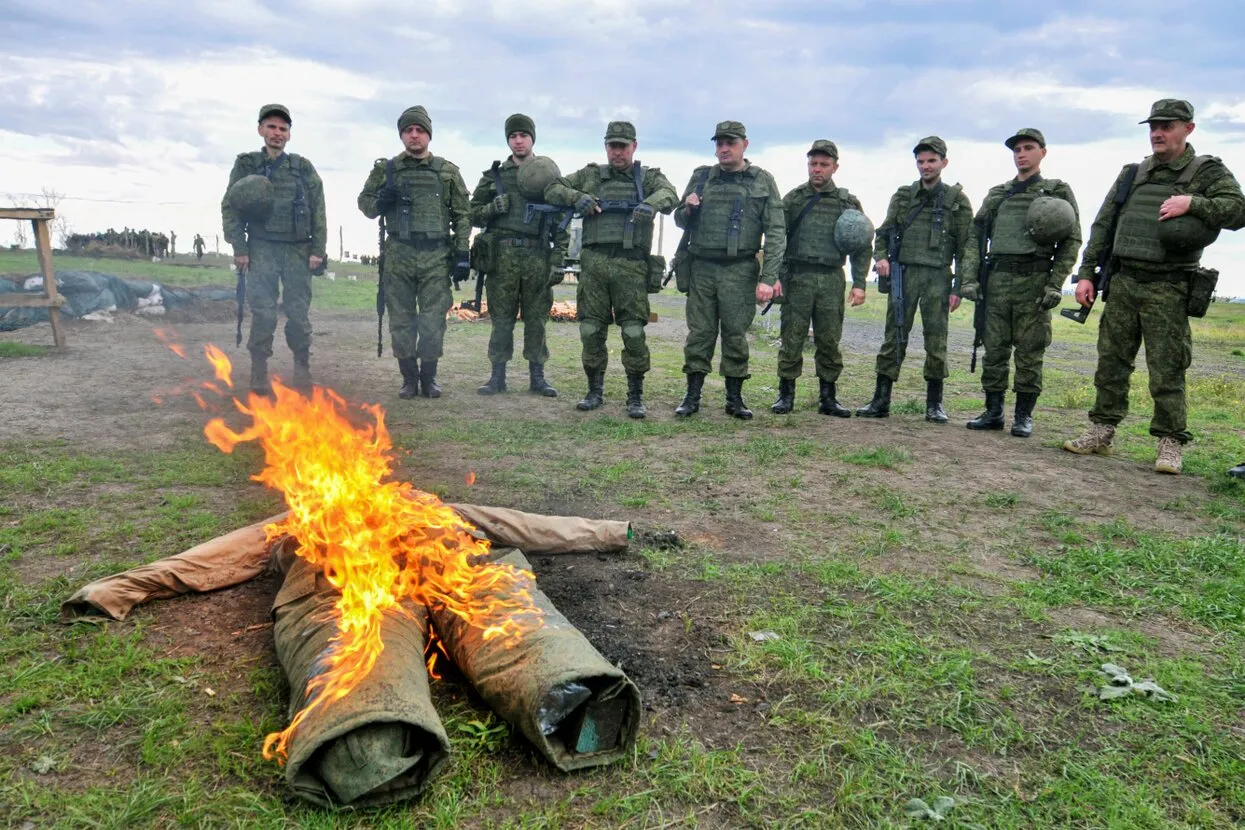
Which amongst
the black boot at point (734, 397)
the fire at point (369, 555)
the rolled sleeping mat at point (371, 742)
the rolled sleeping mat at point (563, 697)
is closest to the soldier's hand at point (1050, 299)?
the black boot at point (734, 397)

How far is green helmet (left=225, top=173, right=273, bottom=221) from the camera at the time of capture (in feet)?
27.3

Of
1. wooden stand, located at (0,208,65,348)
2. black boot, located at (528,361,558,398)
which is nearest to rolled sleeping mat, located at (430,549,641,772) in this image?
black boot, located at (528,361,558,398)

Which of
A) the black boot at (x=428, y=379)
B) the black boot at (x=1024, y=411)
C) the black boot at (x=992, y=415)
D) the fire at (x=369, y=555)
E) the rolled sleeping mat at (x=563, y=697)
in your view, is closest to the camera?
the rolled sleeping mat at (x=563, y=697)

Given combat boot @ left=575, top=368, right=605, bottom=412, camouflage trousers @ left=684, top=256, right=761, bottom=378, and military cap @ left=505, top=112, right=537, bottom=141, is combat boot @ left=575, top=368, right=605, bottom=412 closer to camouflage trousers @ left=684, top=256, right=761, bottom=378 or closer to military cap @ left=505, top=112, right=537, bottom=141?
camouflage trousers @ left=684, top=256, right=761, bottom=378

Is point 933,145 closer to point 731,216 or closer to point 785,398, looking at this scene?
point 731,216

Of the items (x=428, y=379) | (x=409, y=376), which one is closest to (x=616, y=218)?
(x=428, y=379)

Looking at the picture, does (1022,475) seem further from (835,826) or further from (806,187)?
(835,826)

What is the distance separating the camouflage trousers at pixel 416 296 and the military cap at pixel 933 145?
5328mm

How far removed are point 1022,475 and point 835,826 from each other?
4774 mm

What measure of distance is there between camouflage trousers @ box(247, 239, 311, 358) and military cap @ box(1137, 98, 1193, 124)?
8.34 metres

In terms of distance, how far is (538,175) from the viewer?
8.66 meters

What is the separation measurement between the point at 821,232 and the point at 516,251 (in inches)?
137

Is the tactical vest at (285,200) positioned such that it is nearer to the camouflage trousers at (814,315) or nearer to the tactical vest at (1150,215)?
the camouflage trousers at (814,315)

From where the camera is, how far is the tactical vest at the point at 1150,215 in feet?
20.4
